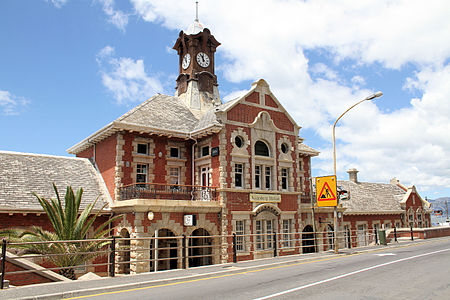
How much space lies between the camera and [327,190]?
794 inches

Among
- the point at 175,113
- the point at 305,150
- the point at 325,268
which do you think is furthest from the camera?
the point at 305,150

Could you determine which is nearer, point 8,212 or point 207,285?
point 207,285

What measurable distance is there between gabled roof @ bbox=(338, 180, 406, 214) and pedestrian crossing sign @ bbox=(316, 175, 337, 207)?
14.4 m

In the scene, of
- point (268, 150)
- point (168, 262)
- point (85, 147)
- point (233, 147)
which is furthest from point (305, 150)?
point (85, 147)

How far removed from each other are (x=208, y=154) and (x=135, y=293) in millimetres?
13695

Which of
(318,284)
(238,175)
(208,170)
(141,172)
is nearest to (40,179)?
(141,172)

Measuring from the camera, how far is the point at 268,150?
2422cm

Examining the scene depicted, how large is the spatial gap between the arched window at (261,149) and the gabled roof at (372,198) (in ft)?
44.3

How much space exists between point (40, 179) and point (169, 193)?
277 inches

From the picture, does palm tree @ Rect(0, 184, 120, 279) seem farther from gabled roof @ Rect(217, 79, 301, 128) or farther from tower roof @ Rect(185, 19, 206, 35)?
tower roof @ Rect(185, 19, 206, 35)

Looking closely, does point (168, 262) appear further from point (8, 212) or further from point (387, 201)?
point (387, 201)

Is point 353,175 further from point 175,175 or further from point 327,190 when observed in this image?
point 175,175

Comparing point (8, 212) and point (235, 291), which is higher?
point (8, 212)

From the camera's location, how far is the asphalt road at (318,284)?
356 inches
